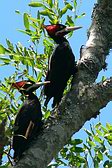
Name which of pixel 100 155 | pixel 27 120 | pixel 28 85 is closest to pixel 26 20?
pixel 28 85

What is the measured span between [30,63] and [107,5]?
3.08 ft

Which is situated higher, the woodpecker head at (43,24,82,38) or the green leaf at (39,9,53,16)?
the green leaf at (39,9,53,16)

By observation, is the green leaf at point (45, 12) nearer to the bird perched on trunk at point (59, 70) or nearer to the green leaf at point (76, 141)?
the bird perched on trunk at point (59, 70)

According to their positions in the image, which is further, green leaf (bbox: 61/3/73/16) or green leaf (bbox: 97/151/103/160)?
green leaf (bbox: 61/3/73/16)

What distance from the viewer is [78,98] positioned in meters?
3.68

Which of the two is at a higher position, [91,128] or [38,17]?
[38,17]

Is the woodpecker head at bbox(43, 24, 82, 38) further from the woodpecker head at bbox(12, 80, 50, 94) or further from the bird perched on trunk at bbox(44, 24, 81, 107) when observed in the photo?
the woodpecker head at bbox(12, 80, 50, 94)

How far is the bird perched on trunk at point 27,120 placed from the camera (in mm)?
3521

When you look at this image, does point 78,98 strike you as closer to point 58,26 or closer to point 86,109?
point 86,109

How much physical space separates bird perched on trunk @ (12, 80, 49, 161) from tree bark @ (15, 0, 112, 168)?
0.40 ft

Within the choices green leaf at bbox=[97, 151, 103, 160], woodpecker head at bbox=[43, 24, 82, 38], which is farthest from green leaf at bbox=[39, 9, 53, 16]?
green leaf at bbox=[97, 151, 103, 160]

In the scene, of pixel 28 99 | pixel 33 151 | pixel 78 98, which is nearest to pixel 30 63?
pixel 28 99

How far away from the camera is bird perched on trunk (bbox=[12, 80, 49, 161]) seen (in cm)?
352

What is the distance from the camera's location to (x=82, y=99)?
3.68 m
